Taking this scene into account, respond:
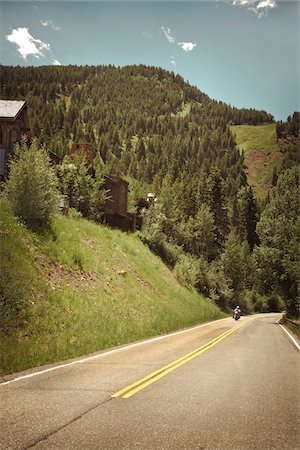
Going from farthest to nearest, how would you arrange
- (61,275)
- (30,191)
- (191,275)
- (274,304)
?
(274,304) → (191,275) → (30,191) → (61,275)

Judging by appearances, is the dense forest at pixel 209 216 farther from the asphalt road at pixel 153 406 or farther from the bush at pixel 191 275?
the asphalt road at pixel 153 406

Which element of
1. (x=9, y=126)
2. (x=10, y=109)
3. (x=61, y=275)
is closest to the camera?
(x=61, y=275)

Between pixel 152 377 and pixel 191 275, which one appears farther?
pixel 191 275

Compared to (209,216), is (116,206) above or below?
below

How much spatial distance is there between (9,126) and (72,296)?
62.4ft

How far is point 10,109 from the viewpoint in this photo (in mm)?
30469

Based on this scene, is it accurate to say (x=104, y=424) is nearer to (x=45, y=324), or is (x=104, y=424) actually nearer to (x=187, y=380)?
(x=187, y=380)

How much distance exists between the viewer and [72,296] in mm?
17250

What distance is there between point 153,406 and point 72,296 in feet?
36.7

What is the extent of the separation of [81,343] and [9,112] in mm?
22685

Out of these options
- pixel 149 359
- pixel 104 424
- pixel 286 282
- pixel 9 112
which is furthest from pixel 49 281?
pixel 286 282

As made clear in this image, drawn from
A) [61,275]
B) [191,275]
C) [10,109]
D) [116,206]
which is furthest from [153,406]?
[116,206]

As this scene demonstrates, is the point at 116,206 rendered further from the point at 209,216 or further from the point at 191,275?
the point at 209,216

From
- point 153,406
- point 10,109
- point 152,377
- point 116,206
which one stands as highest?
point 10,109
